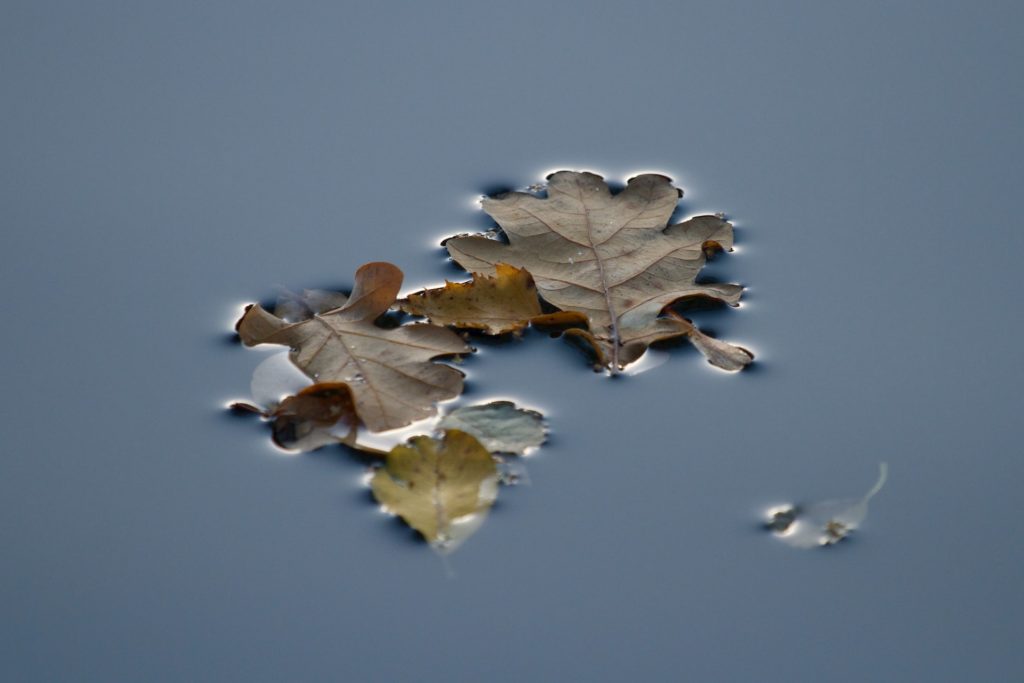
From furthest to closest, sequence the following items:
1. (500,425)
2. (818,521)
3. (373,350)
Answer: (373,350), (500,425), (818,521)

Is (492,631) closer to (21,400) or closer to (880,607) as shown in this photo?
(880,607)

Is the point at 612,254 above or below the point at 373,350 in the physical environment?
above

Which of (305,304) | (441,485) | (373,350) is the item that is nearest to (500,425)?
(441,485)

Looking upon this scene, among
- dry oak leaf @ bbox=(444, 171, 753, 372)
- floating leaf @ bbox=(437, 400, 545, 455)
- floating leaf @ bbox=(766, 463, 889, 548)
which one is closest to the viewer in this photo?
floating leaf @ bbox=(766, 463, 889, 548)

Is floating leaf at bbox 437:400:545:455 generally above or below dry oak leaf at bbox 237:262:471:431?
below

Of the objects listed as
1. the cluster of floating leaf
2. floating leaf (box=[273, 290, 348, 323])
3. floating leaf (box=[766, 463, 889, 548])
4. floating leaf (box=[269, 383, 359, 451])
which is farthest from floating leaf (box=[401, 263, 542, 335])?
floating leaf (box=[766, 463, 889, 548])

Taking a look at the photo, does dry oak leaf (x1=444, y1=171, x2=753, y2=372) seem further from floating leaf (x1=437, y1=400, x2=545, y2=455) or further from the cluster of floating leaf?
floating leaf (x1=437, y1=400, x2=545, y2=455)

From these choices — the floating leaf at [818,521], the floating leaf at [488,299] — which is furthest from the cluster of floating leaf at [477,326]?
the floating leaf at [818,521]

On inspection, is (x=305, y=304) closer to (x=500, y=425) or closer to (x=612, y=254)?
(x=500, y=425)
